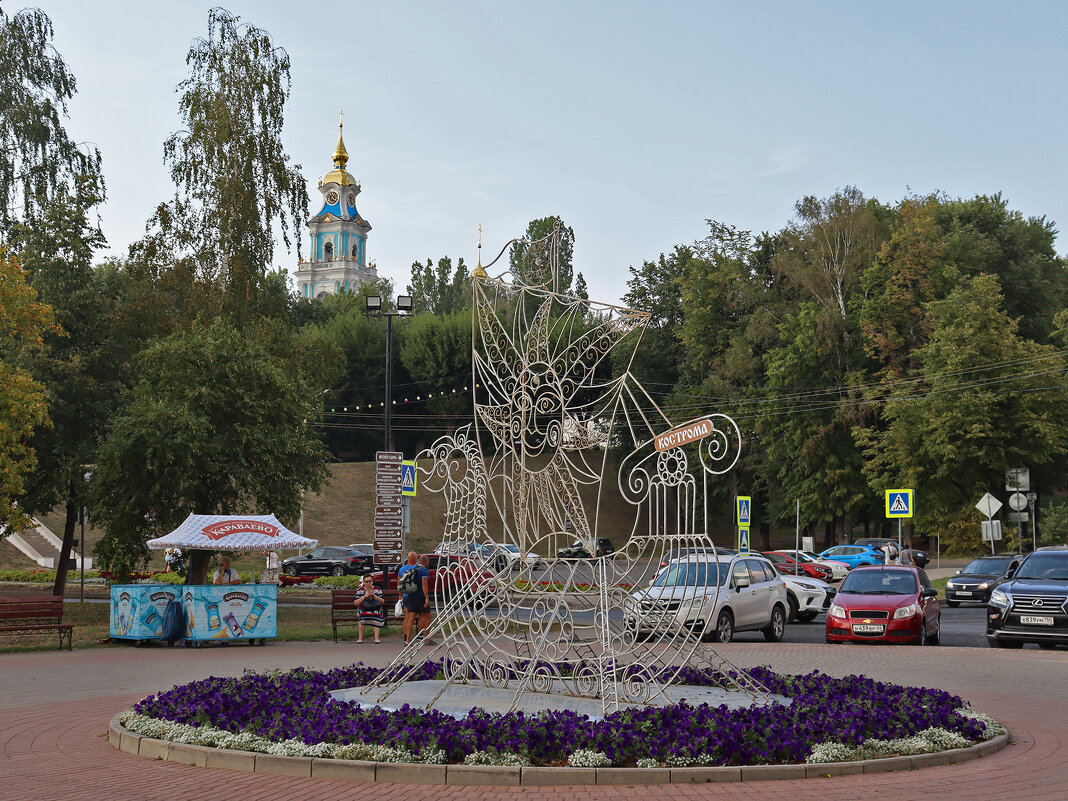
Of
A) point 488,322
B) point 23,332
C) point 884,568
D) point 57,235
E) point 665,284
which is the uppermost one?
point 665,284

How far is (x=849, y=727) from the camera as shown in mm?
8938

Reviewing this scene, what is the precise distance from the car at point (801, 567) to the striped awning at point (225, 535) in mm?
17953

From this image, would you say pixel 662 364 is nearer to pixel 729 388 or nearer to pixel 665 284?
pixel 665 284

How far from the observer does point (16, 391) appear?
20.8 meters

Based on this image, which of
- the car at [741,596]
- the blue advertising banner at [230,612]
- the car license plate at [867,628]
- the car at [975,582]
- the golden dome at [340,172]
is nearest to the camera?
the car license plate at [867,628]

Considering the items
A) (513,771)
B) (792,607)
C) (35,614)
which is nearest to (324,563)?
(792,607)

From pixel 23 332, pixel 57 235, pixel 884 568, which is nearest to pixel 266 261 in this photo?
pixel 57 235

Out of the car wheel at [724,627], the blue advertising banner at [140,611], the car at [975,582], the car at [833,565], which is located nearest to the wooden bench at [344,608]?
the blue advertising banner at [140,611]

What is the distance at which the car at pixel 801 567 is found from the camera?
34000 mm

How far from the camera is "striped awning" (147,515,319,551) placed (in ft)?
67.4

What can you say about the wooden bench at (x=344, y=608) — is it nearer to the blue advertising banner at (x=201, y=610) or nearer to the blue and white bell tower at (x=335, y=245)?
the blue advertising banner at (x=201, y=610)

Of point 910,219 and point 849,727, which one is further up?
point 910,219

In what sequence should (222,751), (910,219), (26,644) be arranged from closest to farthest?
(222,751)
(26,644)
(910,219)

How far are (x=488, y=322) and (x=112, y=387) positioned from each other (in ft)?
57.4
